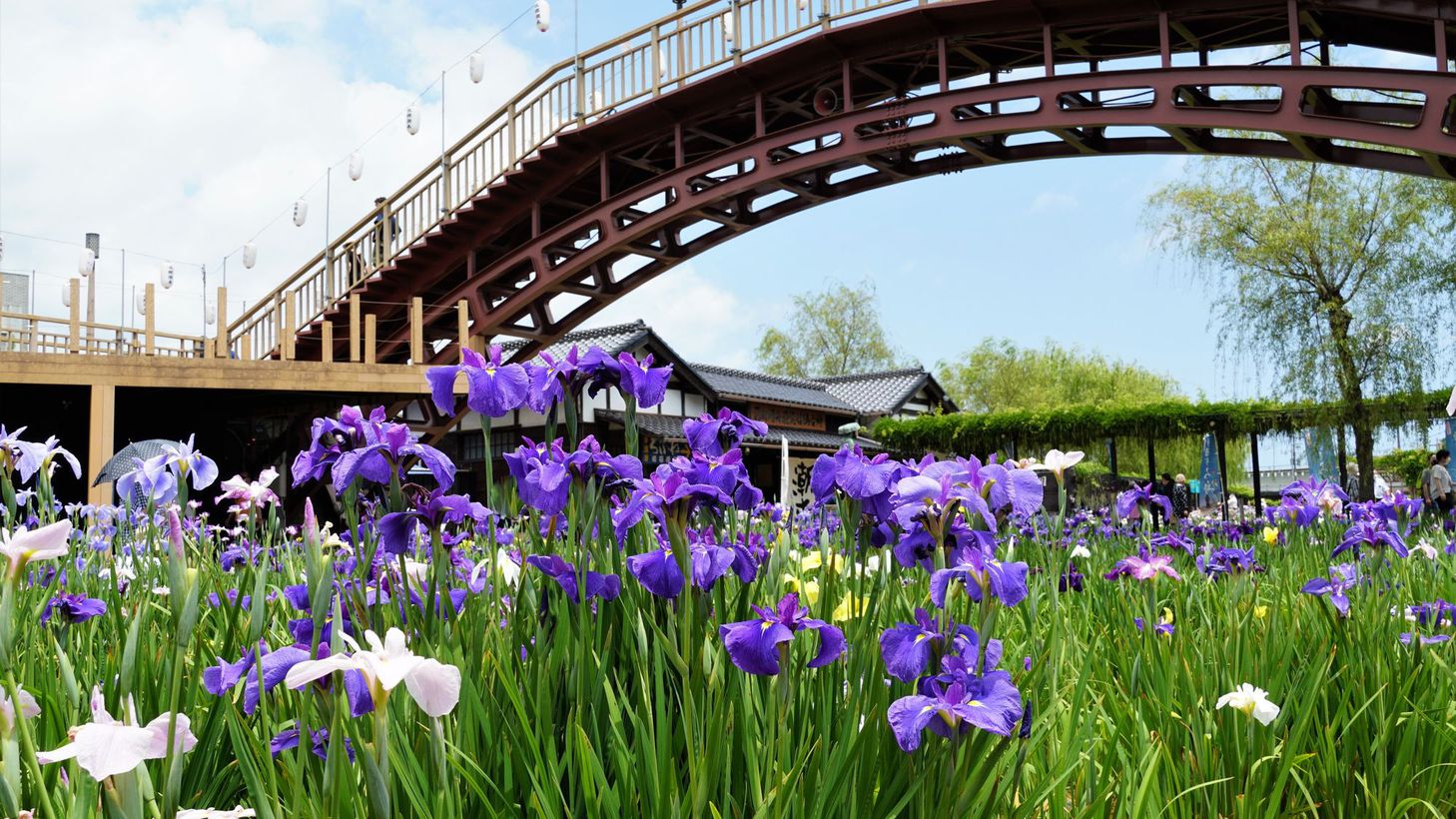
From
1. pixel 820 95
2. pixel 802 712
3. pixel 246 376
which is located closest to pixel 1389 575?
pixel 802 712

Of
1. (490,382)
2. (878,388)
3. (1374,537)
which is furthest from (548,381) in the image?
(878,388)

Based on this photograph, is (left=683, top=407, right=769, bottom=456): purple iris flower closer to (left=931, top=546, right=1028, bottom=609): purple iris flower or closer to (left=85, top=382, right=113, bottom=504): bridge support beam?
(left=931, top=546, right=1028, bottom=609): purple iris flower

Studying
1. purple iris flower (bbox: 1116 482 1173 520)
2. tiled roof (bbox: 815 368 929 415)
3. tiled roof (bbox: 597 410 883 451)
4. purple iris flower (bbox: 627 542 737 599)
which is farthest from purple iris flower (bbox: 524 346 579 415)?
tiled roof (bbox: 815 368 929 415)

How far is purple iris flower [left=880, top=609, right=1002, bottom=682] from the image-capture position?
114 cm

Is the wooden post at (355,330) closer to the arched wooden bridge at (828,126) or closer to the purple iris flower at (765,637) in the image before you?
the arched wooden bridge at (828,126)

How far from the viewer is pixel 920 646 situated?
3.78 feet

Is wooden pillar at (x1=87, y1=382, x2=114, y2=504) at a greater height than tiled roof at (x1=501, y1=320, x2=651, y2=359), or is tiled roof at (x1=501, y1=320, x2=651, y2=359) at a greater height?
tiled roof at (x1=501, y1=320, x2=651, y2=359)

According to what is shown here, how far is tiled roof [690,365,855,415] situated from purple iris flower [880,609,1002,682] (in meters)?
24.0

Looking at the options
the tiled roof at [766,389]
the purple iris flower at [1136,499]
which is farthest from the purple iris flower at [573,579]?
the tiled roof at [766,389]

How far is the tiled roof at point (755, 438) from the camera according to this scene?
20.9 meters

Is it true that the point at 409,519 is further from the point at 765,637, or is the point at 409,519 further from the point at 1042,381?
the point at 1042,381

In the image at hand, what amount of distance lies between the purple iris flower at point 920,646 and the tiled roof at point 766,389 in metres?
24.0

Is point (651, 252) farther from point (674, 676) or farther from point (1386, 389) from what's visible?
point (674, 676)

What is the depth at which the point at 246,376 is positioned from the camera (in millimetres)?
11445
